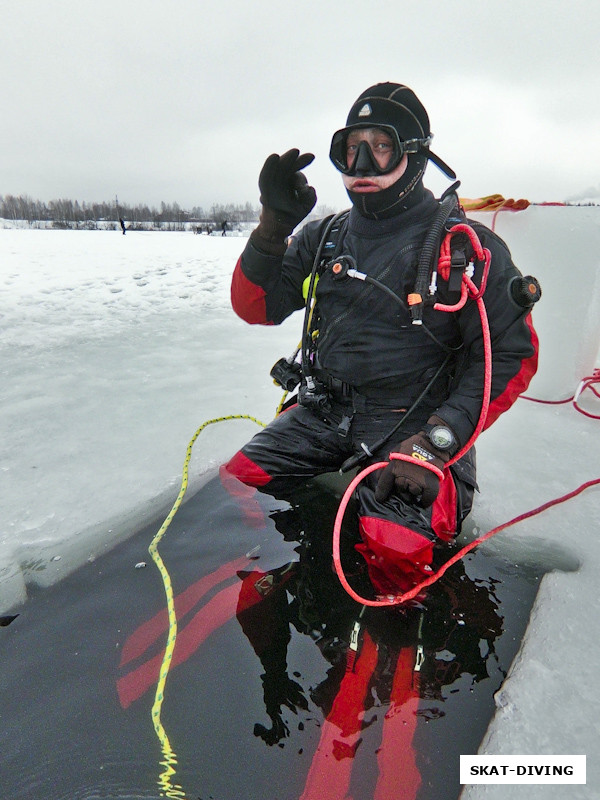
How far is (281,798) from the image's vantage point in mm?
1188

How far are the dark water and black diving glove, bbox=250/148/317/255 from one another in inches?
52.4

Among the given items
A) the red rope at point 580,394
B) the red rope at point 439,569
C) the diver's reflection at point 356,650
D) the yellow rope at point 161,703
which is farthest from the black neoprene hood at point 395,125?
the red rope at point 580,394

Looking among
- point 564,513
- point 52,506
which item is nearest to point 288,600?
point 52,506

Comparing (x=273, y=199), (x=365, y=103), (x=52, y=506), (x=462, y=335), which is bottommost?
(x=52, y=506)

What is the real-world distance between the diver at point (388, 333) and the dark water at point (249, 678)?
0.90 ft

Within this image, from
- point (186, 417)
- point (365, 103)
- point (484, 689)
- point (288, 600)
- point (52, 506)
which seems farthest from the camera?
point (186, 417)

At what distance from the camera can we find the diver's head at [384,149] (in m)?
1.90

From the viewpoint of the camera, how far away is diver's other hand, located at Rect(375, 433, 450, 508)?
5.51 ft

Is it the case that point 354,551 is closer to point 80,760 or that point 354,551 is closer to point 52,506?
point 80,760

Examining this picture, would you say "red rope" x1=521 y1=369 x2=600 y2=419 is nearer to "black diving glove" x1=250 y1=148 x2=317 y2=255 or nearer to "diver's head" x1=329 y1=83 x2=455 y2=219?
"diver's head" x1=329 y1=83 x2=455 y2=219

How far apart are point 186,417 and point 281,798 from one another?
224 centimetres

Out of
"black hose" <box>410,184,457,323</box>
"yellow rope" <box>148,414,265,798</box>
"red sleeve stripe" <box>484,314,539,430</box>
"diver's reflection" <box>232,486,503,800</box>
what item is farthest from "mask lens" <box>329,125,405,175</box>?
"yellow rope" <box>148,414,265,798</box>

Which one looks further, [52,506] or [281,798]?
[52,506]

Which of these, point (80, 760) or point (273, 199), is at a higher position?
point (273, 199)
